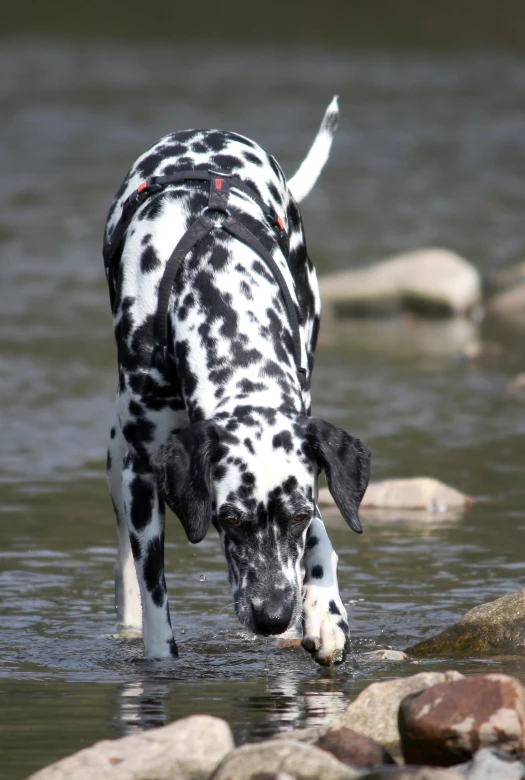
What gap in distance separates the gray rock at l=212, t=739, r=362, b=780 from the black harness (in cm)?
223

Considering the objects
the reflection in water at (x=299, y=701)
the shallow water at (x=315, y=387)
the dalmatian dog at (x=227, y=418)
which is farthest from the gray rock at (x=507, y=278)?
the reflection in water at (x=299, y=701)

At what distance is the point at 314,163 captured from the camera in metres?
8.05

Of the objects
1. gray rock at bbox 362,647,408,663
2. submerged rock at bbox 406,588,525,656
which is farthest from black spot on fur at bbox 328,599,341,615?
submerged rock at bbox 406,588,525,656

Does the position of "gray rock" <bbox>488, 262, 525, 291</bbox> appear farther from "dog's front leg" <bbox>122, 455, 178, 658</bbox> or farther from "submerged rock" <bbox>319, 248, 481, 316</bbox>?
"dog's front leg" <bbox>122, 455, 178, 658</bbox>

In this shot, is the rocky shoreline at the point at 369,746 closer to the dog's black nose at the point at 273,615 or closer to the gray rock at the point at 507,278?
the dog's black nose at the point at 273,615

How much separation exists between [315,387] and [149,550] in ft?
19.2

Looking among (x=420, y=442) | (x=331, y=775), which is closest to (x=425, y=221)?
(x=420, y=442)

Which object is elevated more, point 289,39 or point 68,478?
point 289,39

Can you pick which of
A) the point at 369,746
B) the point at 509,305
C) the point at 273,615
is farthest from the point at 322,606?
the point at 509,305

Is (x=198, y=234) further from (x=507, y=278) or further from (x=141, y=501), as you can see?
(x=507, y=278)

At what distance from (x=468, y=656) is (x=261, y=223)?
2100 mm

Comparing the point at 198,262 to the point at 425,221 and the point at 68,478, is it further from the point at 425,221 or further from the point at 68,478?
the point at 425,221

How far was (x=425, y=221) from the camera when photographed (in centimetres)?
2062

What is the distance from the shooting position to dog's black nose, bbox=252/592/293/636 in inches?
200
